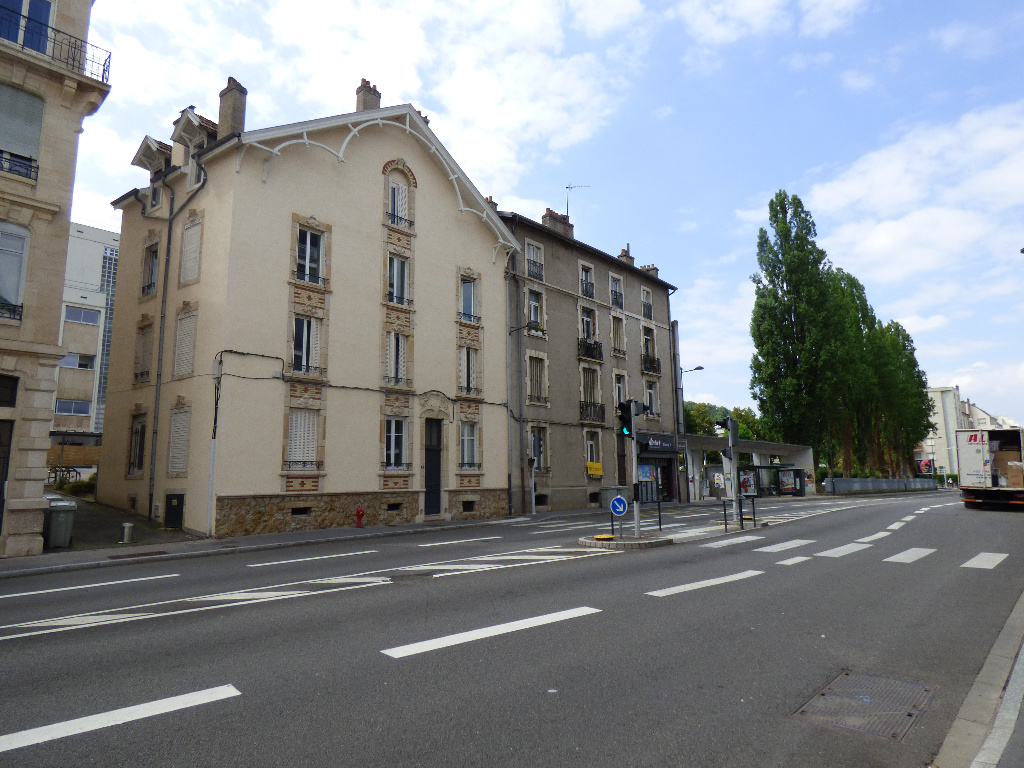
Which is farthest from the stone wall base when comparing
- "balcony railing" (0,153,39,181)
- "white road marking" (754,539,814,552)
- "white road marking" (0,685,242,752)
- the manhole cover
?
the manhole cover

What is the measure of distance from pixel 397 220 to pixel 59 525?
45.8 feet

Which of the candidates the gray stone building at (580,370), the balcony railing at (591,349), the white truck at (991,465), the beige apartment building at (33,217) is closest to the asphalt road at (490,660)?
the beige apartment building at (33,217)

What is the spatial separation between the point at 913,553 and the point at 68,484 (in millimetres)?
28168

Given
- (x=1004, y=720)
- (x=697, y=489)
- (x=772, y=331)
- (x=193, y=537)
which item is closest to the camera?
(x=1004, y=720)

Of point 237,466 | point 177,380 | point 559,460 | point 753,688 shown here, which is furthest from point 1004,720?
point 559,460

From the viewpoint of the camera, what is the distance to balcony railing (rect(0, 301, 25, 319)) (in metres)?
14.1

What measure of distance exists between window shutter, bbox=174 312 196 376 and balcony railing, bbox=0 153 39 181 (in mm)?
5443

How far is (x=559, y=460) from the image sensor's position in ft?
94.5

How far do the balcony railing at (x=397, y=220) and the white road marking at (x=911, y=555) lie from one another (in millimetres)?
18255

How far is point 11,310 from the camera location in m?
14.2

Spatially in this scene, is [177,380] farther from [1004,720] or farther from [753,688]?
[1004,720]

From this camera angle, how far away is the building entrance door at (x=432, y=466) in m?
22.7

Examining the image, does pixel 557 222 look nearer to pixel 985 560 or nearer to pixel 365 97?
pixel 365 97

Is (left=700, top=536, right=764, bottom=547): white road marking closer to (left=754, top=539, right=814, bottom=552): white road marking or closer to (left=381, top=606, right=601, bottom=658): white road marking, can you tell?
(left=754, top=539, right=814, bottom=552): white road marking
